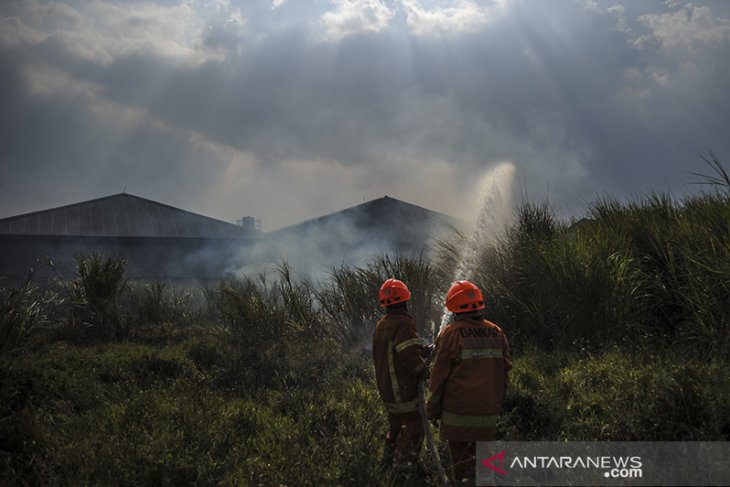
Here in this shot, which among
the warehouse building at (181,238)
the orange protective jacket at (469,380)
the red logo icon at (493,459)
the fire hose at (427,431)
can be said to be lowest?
the red logo icon at (493,459)

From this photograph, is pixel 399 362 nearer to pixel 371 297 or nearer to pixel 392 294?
pixel 392 294

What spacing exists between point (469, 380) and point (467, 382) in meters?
0.02

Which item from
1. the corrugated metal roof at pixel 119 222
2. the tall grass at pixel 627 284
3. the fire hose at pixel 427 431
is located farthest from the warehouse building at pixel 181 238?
the fire hose at pixel 427 431

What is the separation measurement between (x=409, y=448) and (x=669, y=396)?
2.11m

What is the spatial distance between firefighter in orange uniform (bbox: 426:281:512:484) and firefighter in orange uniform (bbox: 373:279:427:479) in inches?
16.2

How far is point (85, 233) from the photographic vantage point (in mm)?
25094

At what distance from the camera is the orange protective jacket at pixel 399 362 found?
4.30 m

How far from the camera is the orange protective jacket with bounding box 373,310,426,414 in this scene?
4301 mm

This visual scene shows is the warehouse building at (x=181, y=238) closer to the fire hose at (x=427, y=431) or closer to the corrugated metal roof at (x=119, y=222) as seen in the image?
the corrugated metal roof at (x=119, y=222)

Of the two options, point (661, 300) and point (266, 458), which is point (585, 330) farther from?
point (266, 458)

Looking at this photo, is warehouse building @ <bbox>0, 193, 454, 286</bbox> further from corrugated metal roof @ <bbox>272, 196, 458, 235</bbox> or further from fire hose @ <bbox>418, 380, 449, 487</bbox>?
fire hose @ <bbox>418, 380, 449, 487</bbox>

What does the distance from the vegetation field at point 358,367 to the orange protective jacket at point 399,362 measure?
53 centimetres

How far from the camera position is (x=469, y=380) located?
3.76 metres

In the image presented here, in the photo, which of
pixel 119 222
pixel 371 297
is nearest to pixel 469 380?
pixel 371 297
